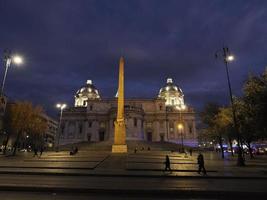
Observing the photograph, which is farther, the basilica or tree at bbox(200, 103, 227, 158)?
the basilica

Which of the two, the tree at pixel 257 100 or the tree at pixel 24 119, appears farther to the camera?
the tree at pixel 24 119

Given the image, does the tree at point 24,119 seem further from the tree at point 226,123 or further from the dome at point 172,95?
the dome at point 172,95

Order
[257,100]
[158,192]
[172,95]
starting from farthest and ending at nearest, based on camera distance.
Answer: [172,95]
[257,100]
[158,192]

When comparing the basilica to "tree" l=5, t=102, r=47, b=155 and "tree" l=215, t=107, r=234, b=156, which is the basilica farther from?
"tree" l=215, t=107, r=234, b=156

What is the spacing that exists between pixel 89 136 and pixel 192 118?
3798 centimetres

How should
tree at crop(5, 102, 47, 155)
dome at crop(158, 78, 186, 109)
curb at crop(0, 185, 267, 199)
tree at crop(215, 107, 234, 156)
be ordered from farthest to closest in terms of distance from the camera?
dome at crop(158, 78, 186, 109)
tree at crop(5, 102, 47, 155)
tree at crop(215, 107, 234, 156)
curb at crop(0, 185, 267, 199)

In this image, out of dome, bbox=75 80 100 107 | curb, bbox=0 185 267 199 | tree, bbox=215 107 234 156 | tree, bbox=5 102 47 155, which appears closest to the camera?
curb, bbox=0 185 267 199

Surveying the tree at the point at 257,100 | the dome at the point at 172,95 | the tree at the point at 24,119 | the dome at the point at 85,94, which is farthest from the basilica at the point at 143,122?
the tree at the point at 257,100

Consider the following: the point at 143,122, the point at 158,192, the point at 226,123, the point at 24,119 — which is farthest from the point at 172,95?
the point at 158,192

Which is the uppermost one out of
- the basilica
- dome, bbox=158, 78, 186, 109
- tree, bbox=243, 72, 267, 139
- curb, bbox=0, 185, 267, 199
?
dome, bbox=158, 78, 186, 109

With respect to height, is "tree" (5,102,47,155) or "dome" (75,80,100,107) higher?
"dome" (75,80,100,107)

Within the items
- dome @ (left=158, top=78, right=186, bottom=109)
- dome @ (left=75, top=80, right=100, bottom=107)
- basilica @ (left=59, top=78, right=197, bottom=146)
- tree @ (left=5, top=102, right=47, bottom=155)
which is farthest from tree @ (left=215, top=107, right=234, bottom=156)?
dome @ (left=75, top=80, right=100, bottom=107)

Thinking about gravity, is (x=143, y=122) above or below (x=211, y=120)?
above

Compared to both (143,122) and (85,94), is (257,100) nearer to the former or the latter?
(143,122)
